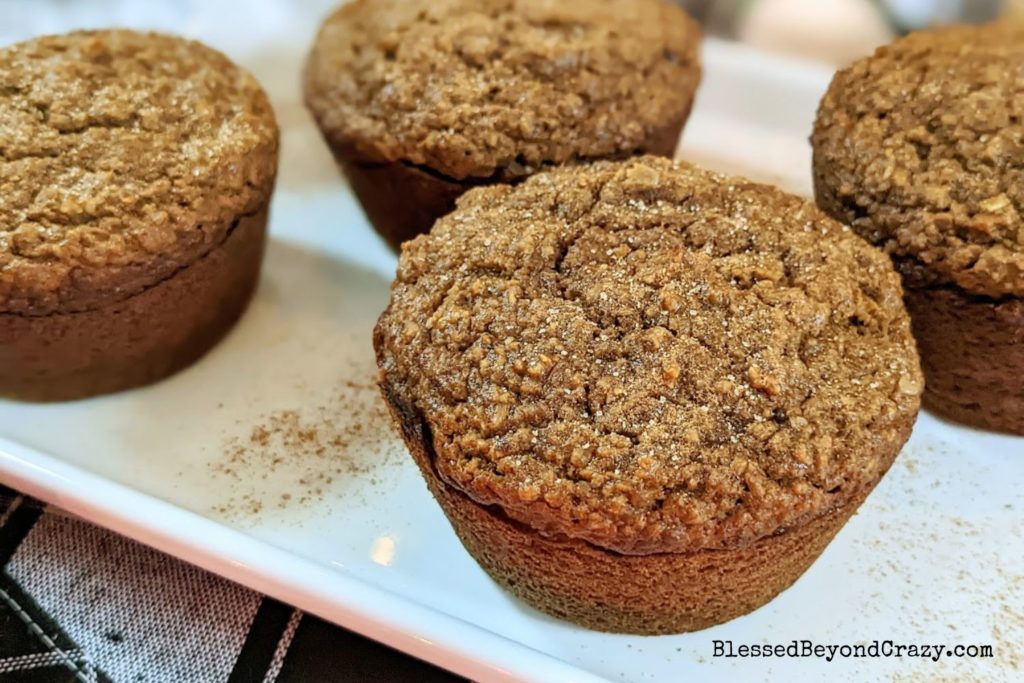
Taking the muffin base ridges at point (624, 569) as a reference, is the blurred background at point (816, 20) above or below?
above

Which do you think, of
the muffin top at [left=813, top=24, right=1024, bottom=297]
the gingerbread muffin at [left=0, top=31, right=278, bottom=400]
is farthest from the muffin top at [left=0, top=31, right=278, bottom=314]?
the muffin top at [left=813, top=24, right=1024, bottom=297]

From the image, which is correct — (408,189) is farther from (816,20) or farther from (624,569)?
(816,20)

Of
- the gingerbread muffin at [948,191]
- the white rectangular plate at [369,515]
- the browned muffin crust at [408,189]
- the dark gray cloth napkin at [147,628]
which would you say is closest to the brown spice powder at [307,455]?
the white rectangular plate at [369,515]

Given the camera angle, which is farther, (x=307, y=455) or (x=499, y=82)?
(x=499, y=82)

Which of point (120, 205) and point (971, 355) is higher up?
point (971, 355)

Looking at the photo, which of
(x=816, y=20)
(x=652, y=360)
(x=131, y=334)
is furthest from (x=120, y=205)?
(x=816, y=20)

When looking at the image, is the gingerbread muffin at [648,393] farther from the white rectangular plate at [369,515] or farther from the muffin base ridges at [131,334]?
the muffin base ridges at [131,334]

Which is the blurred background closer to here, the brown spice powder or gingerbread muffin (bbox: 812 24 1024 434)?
gingerbread muffin (bbox: 812 24 1024 434)
